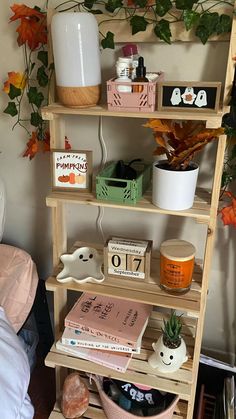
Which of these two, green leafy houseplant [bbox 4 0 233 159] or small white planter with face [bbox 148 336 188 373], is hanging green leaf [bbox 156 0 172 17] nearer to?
green leafy houseplant [bbox 4 0 233 159]

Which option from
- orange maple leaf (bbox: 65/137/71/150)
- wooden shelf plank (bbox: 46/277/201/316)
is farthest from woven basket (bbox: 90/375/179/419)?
orange maple leaf (bbox: 65/137/71/150)

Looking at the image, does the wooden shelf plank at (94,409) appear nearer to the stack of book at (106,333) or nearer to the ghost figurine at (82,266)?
the stack of book at (106,333)

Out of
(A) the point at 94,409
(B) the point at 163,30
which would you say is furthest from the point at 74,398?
(B) the point at 163,30

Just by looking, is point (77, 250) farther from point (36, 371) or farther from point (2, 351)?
point (36, 371)

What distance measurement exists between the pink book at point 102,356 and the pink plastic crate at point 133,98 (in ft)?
2.71

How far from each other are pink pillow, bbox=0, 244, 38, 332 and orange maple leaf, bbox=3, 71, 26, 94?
0.59m

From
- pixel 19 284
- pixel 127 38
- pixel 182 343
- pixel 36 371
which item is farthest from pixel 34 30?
pixel 36 371

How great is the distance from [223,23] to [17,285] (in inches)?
42.1

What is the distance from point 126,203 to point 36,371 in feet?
3.28

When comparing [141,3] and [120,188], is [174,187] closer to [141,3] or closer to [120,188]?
[120,188]

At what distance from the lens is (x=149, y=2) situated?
1157mm

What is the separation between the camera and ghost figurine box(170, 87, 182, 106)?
3.52 ft

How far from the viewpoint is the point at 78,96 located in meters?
1.14

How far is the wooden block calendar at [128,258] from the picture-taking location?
1298 millimetres
